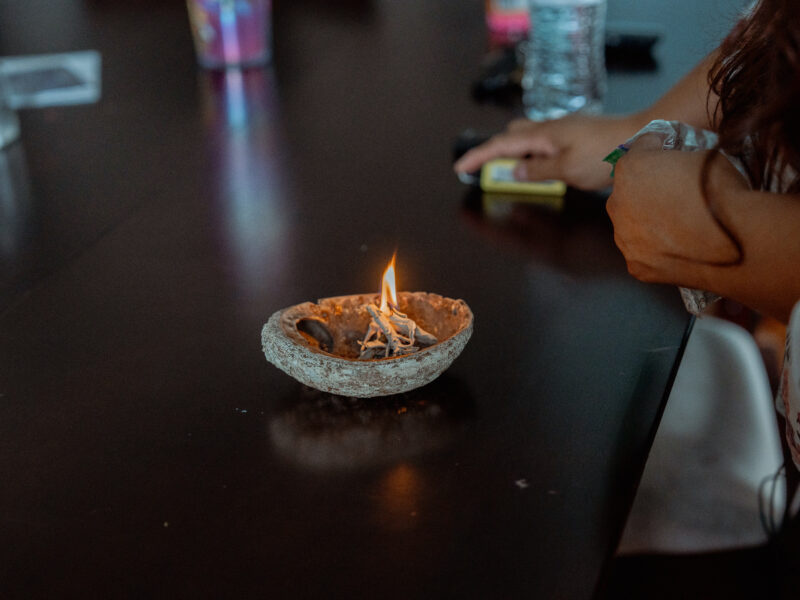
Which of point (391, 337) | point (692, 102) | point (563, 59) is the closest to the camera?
point (391, 337)

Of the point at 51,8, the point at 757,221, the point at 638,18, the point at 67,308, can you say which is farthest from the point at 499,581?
the point at 51,8

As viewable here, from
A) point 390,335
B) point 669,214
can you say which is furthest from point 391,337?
point 669,214

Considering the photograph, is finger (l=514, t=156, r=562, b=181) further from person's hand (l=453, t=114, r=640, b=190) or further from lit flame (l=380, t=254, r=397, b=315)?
lit flame (l=380, t=254, r=397, b=315)

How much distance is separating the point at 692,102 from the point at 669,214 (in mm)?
279

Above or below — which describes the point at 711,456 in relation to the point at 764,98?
below

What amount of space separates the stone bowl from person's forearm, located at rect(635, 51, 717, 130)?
43cm

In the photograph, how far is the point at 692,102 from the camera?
95 cm

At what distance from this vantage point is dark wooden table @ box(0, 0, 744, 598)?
1.67ft

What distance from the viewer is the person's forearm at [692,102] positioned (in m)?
0.94

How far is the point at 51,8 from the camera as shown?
1.86 meters

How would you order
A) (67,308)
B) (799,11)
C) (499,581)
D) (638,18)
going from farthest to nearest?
(638,18), (67,308), (799,11), (499,581)

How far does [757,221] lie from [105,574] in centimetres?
54

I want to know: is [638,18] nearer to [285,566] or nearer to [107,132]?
[107,132]

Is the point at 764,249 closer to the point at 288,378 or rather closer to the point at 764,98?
the point at 764,98
